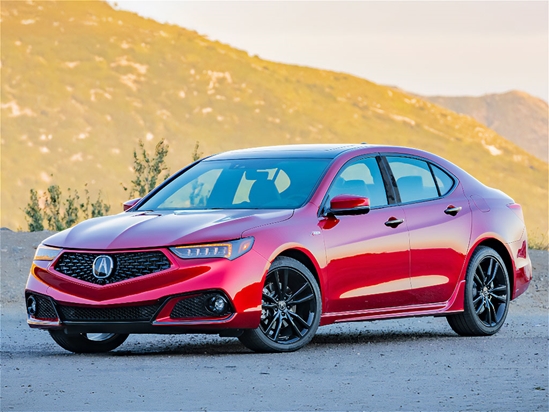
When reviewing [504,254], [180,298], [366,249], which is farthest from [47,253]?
[504,254]

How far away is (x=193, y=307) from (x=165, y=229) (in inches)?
26.6

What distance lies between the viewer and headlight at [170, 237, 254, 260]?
30.4 feet

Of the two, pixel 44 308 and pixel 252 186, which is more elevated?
pixel 252 186

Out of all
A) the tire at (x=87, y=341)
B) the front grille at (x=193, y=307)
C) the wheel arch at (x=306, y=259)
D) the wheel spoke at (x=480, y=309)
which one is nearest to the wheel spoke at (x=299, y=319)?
the wheel arch at (x=306, y=259)

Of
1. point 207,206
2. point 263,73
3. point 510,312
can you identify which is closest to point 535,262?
point 510,312

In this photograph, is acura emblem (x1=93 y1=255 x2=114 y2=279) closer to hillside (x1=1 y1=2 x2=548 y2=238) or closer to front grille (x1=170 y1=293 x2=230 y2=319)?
front grille (x1=170 y1=293 x2=230 y2=319)

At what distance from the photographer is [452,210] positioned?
1134 cm

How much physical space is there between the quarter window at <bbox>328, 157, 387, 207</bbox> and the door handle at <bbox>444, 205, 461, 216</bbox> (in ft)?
2.52

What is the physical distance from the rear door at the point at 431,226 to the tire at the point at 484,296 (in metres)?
0.26

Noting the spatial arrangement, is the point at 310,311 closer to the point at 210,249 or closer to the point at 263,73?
the point at 210,249

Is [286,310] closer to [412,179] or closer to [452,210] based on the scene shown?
[412,179]

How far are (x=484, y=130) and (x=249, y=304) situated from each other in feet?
370

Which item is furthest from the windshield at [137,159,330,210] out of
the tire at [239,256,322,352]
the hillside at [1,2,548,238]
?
the hillside at [1,2,548,238]

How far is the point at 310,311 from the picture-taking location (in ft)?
32.3
